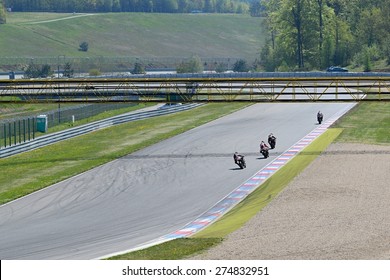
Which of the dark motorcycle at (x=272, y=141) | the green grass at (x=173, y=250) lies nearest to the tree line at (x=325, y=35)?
the dark motorcycle at (x=272, y=141)

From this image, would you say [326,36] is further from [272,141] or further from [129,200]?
[129,200]

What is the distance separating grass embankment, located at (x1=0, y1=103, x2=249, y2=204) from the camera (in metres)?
48.9

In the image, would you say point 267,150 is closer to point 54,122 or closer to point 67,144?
point 67,144

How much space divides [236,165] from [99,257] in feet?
69.5

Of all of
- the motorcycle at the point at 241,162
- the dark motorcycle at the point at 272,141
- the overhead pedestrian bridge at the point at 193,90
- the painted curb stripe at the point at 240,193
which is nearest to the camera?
the painted curb stripe at the point at 240,193

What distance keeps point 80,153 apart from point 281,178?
1691 centimetres

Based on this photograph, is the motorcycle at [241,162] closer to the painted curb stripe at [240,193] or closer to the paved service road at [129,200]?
the paved service road at [129,200]

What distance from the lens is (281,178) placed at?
4725 centimetres

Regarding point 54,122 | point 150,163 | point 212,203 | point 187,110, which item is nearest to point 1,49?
point 187,110

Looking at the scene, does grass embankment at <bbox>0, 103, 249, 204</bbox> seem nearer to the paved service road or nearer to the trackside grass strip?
the paved service road

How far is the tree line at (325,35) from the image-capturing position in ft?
465

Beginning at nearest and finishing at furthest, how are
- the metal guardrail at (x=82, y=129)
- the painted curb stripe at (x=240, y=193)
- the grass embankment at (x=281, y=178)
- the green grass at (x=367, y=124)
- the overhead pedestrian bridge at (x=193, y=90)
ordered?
the grass embankment at (x=281, y=178)
the painted curb stripe at (x=240, y=193)
the overhead pedestrian bridge at (x=193, y=90)
the metal guardrail at (x=82, y=129)
the green grass at (x=367, y=124)

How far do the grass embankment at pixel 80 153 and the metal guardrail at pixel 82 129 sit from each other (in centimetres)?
67

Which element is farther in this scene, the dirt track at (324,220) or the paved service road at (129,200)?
the paved service road at (129,200)
